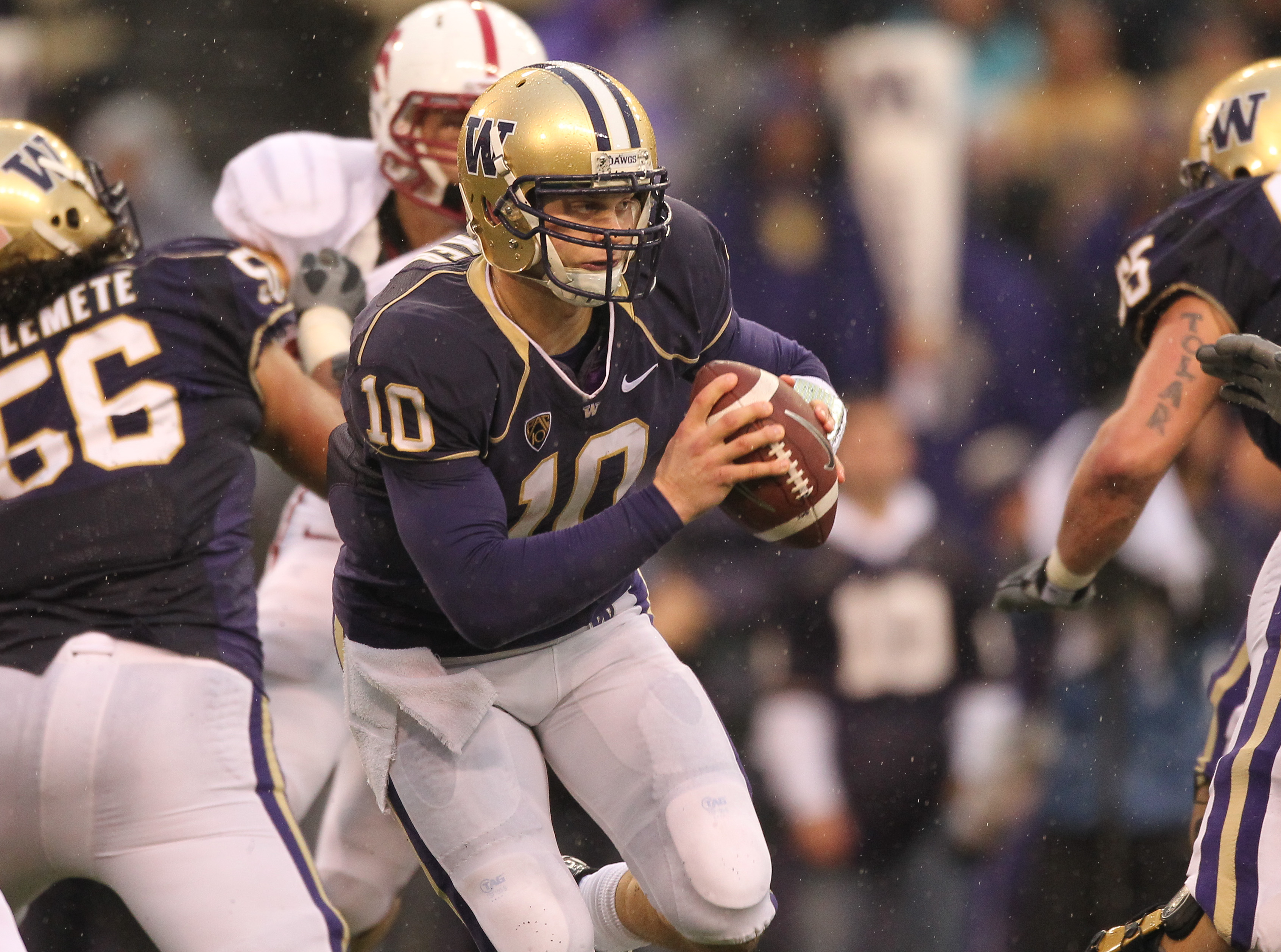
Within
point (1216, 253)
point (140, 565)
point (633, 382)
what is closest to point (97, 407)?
point (140, 565)

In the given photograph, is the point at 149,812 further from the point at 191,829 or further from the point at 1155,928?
the point at 1155,928

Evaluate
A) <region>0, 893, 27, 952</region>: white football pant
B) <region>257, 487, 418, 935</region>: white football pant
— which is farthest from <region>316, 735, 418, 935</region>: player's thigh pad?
<region>0, 893, 27, 952</region>: white football pant

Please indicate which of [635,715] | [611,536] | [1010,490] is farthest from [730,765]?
[1010,490]

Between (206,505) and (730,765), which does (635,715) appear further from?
(206,505)

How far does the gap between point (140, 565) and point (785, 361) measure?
4.01ft

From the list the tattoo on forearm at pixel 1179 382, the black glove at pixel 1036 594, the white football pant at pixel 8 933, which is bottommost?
the black glove at pixel 1036 594

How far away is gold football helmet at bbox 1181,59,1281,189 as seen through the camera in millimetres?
3311

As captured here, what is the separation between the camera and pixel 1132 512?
10.5 feet

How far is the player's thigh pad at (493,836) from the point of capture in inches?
97.2

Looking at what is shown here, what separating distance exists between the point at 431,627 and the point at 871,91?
3332mm

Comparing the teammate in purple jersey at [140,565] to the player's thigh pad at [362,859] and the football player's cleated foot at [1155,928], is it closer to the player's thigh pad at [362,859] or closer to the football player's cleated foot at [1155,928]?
the player's thigh pad at [362,859]

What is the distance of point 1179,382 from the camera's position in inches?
121

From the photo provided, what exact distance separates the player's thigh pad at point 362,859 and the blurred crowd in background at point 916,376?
0.83 m

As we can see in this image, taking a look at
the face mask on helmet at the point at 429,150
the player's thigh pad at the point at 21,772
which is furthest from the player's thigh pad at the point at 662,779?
the face mask on helmet at the point at 429,150
